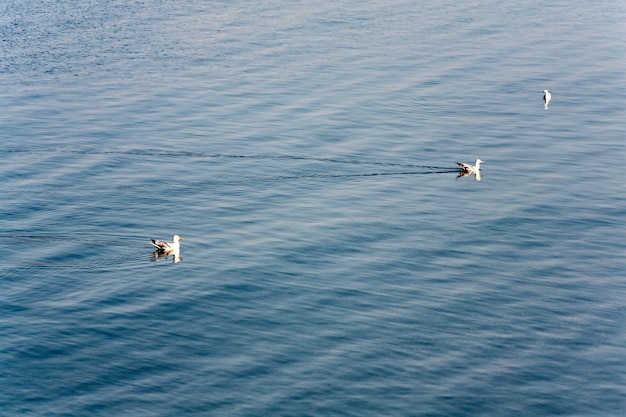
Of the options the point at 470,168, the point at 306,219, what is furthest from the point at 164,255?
the point at 470,168

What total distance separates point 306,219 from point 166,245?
11.9m

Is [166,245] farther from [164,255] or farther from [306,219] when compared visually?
[306,219]

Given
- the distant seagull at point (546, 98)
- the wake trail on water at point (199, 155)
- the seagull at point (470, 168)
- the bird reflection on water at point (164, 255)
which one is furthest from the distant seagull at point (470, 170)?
the bird reflection on water at point (164, 255)

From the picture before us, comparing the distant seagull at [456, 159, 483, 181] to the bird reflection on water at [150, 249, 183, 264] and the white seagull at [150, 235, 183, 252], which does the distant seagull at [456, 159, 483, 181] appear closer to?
the white seagull at [150, 235, 183, 252]

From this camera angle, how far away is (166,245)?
59.8 meters

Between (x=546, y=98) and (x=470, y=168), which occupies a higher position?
(x=546, y=98)

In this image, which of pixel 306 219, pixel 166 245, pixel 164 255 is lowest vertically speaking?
pixel 164 255

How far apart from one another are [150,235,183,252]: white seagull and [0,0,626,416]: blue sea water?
1325 millimetres

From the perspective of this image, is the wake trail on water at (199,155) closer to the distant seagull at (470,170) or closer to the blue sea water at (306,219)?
the blue sea water at (306,219)

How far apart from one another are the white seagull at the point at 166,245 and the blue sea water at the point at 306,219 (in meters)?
1.33

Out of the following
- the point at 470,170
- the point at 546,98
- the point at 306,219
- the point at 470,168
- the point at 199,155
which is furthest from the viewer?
the point at 546,98

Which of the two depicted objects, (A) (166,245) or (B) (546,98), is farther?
(B) (546,98)

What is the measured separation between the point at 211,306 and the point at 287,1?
85.0 metres

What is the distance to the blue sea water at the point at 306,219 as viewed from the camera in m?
47.5
